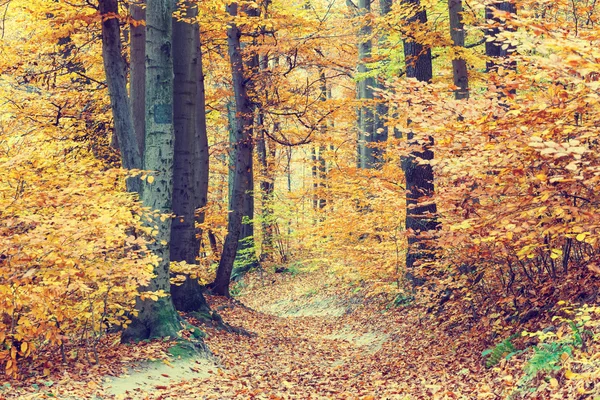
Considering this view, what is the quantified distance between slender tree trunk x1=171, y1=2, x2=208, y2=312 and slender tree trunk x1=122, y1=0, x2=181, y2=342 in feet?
7.80

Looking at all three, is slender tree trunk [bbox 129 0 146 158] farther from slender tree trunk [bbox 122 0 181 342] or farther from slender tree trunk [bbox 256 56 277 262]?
slender tree trunk [bbox 256 56 277 262]

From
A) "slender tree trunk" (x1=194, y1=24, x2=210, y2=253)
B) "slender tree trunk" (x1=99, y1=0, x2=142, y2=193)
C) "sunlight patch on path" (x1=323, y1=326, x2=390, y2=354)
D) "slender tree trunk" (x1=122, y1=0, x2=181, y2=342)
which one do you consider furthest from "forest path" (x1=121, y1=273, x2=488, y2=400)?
"slender tree trunk" (x1=99, y1=0, x2=142, y2=193)

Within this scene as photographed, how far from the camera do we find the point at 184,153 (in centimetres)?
1148

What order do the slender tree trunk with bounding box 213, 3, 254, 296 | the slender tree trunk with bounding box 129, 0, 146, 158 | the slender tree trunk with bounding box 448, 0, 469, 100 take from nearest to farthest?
the slender tree trunk with bounding box 129, 0, 146, 158
the slender tree trunk with bounding box 448, 0, 469, 100
the slender tree trunk with bounding box 213, 3, 254, 296

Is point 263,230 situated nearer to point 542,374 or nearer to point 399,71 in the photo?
point 399,71

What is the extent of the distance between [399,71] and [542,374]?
1026 centimetres

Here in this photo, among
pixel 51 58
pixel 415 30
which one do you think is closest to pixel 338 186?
pixel 415 30

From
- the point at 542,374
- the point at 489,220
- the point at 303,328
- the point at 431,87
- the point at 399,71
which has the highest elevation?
the point at 399,71

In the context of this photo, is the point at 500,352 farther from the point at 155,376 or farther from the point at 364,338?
the point at 364,338

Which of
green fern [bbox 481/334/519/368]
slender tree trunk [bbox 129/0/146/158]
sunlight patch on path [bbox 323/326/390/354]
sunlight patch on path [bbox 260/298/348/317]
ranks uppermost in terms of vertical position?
slender tree trunk [bbox 129/0/146/158]

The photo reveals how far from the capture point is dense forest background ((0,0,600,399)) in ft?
18.5

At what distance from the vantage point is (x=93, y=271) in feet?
21.1

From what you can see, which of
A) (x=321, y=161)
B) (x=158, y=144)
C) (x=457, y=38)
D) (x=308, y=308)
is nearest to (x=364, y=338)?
(x=308, y=308)

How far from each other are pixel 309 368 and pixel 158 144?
14.2ft
